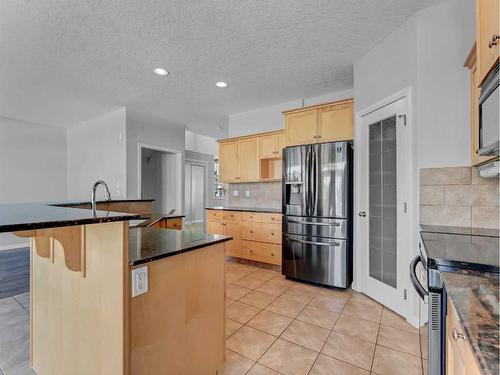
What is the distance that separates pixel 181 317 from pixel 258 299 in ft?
5.25

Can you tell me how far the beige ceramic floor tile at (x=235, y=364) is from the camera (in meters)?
1.66

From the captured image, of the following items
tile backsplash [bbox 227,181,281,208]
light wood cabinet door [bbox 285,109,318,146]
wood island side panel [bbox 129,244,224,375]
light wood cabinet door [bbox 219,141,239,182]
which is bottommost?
wood island side panel [bbox 129,244,224,375]

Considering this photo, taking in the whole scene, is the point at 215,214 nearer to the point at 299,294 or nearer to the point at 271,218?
the point at 271,218

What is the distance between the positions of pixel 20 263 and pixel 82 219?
4.59m

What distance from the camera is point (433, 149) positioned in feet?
6.77

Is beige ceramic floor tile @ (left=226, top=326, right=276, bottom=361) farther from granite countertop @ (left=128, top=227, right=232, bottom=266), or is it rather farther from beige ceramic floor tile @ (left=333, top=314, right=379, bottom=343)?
granite countertop @ (left=128, top=227, right=232, bottom=266)

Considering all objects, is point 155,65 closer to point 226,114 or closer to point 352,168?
point 226,114

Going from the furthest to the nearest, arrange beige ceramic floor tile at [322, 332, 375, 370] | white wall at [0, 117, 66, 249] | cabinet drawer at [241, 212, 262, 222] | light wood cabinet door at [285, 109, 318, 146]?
white wall at [0, 117, 66, 249], cabinet drawer at [241, 212, 262, 222], light wood cabinet door at [285, 109, 318, 146], beige ceramic floor tile at [322, 332, 375, 370]

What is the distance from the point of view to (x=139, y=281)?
1129mm

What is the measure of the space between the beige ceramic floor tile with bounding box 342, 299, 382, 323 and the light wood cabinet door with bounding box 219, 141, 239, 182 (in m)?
2.70

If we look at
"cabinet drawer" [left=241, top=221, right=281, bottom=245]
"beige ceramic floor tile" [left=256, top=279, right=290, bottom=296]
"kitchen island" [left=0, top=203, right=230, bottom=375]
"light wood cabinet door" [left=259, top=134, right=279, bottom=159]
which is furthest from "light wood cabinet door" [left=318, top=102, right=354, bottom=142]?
"kitchen island" [left=0, top=203, right=230, bottom=375]

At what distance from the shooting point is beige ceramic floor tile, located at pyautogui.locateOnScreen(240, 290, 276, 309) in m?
2.64

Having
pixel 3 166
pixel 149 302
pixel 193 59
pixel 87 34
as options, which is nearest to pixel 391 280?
pixel 149 302

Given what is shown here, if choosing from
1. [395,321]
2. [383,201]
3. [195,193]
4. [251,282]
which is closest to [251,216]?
[251,282]
